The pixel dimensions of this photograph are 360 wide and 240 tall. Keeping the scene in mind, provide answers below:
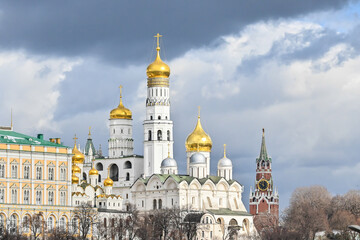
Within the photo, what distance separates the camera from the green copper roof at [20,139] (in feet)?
345

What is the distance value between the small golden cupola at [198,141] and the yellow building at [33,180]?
25.5 metres

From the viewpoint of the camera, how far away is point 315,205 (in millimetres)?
128125

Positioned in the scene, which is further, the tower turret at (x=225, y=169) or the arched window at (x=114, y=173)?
the arched window at (x=114, y=173)

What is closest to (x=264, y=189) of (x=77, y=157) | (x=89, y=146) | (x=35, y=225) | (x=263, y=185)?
(x=263, y=185)

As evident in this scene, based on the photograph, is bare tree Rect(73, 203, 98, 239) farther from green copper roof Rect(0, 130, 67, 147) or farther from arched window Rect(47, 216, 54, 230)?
green copper roof Rect(0, 130, 67, 147)

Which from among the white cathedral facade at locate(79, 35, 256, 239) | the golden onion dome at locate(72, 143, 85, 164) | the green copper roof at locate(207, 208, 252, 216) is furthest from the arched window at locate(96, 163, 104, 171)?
the green copper roof at locate(207, 208, 252, 216)

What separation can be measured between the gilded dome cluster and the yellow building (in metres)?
25.5

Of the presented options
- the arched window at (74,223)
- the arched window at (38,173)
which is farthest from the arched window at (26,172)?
the arched window at (74,223)

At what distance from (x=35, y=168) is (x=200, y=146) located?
98.6ft

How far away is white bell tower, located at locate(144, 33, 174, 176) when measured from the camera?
127 meters

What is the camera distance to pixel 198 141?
130 metres

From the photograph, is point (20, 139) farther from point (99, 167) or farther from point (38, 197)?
point (99, 167)

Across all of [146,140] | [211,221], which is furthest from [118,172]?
[211,221]

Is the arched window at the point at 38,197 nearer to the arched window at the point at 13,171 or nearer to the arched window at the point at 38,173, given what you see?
the arched window at the point at 38,173
